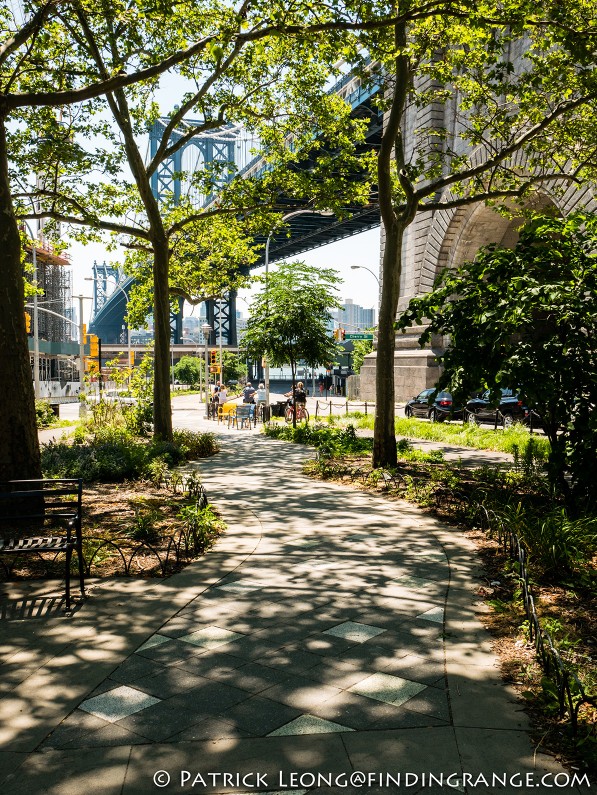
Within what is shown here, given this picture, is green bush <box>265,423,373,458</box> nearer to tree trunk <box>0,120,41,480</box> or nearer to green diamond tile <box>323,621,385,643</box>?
tree trunk <box>0,120,41,480</box>

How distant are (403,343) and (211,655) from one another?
3098 centimetres

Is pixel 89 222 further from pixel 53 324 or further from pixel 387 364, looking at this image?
pixel 53 324

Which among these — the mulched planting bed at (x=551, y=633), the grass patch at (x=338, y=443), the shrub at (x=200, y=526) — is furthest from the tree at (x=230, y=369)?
the mulched planting bed at (x=551, y=633)

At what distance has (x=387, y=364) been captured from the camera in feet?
42.6

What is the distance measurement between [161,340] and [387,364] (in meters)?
6.23

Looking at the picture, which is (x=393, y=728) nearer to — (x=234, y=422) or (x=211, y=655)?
(x=211, y=655)

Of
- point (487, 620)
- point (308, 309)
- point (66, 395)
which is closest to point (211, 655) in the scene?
point (487, 620)

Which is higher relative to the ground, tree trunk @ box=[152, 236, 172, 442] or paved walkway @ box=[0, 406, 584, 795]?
tree trunk @ box=[152, 236, 172, 442]

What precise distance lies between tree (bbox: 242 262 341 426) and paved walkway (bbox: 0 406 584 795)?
1398 centimetres

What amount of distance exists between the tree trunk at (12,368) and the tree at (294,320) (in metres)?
13.0

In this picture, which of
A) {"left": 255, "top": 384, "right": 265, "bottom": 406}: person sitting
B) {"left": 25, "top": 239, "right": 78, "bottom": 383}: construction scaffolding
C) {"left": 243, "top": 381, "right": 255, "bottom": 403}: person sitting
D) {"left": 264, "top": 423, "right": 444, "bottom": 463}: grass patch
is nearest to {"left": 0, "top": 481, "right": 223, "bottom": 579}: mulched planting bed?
{"left": 264, "top": 423, "right": 444, "bottom": 463}: grass patch

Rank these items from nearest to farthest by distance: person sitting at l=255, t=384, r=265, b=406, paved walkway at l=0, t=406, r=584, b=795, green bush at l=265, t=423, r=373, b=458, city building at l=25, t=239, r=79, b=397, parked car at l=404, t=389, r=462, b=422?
paved walkway at l=0, t=406, r=584, b=795, green bush at l=265, t=423, r=373, b=458, parked car at l=404, t=389, r=462, b=422, person sitting at l=255, t=384, r=265, b=406, city building at l=25, t=239, r=79, b=397

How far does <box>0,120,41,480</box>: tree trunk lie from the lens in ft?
24.8

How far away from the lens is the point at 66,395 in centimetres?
5291
